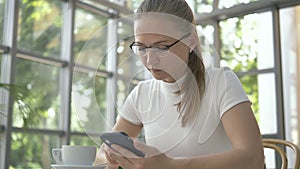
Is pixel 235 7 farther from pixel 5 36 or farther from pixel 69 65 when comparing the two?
pixel 5 36

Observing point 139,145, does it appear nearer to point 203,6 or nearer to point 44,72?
point 44,72

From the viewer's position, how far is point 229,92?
975 millimetres

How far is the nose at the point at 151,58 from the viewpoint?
77cm

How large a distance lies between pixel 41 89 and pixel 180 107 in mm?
2858

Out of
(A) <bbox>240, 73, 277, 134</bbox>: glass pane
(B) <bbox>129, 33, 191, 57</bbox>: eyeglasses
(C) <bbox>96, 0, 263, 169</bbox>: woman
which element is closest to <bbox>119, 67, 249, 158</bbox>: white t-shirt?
(C) <bbox>96, 0, 263, 169</bbox>: woman

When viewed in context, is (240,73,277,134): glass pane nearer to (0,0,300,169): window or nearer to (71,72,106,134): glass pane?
(0,0,300,169): window

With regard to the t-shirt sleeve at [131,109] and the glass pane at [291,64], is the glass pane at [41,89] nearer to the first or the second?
the glass pane at [291,64]

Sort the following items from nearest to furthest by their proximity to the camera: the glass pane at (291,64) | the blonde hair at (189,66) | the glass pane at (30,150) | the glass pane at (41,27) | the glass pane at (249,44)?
the blonde hair at (189,66) < the glass pane at (30,150) < the glass pane at (41,27) < the glass pane at (291,64) < the glass pane at (249,44)

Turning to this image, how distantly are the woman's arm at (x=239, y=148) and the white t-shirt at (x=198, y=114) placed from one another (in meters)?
0.03

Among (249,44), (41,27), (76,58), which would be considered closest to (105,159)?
(41,27)

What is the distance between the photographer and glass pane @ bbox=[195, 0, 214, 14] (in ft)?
13.6

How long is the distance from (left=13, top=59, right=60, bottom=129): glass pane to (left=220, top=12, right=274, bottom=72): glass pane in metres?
1.53

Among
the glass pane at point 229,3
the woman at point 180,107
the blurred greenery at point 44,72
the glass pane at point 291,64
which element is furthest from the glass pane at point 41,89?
A: the woman at point 180,107

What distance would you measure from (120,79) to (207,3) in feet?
11.2
